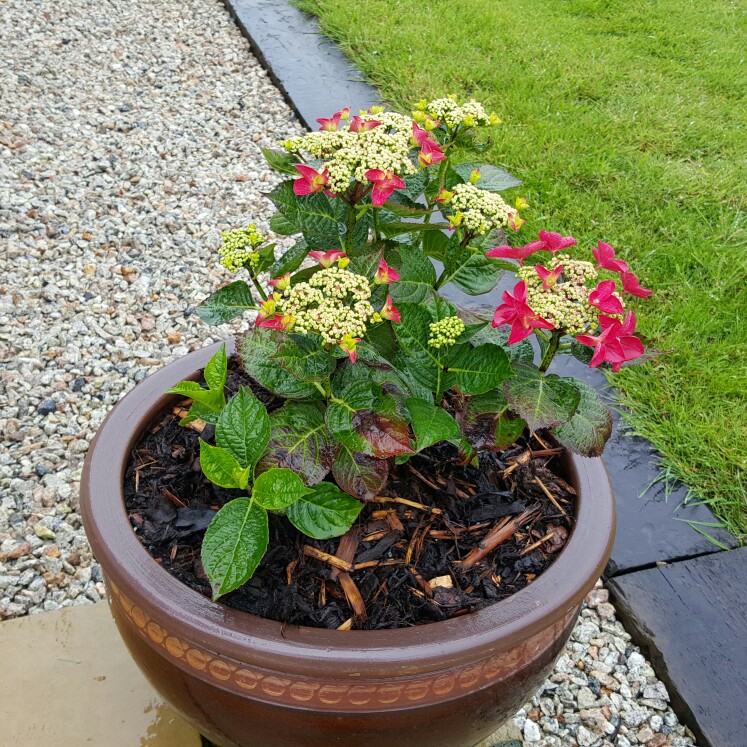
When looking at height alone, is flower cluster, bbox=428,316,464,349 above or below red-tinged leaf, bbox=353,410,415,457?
above

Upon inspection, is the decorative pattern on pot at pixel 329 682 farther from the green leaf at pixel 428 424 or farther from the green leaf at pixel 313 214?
the green leaf at pixel 313 214

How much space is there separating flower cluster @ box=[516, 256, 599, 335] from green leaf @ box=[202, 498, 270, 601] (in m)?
0.47

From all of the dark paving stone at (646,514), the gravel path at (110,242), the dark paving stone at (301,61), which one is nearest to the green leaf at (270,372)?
the dark paving stone at (646,514)

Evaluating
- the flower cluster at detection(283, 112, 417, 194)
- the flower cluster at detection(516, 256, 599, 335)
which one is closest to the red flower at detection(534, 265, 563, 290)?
the flower cluster at detection(516, 256, 599, 335)

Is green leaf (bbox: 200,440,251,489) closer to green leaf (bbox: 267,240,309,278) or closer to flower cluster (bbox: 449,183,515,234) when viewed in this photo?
green leaf (bbox: 267,240,309,278)

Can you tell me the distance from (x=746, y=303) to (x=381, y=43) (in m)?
2.42

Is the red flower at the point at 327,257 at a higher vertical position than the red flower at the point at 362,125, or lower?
lower

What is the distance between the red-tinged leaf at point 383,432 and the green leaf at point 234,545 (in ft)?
0.59

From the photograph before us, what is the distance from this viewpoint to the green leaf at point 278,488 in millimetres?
1016

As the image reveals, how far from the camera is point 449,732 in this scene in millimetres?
1033

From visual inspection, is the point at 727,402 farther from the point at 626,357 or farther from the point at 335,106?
the point at 335,106

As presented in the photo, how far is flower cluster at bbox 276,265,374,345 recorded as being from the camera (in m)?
0.94

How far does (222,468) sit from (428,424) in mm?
303

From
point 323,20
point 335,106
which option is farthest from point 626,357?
point 323,20
